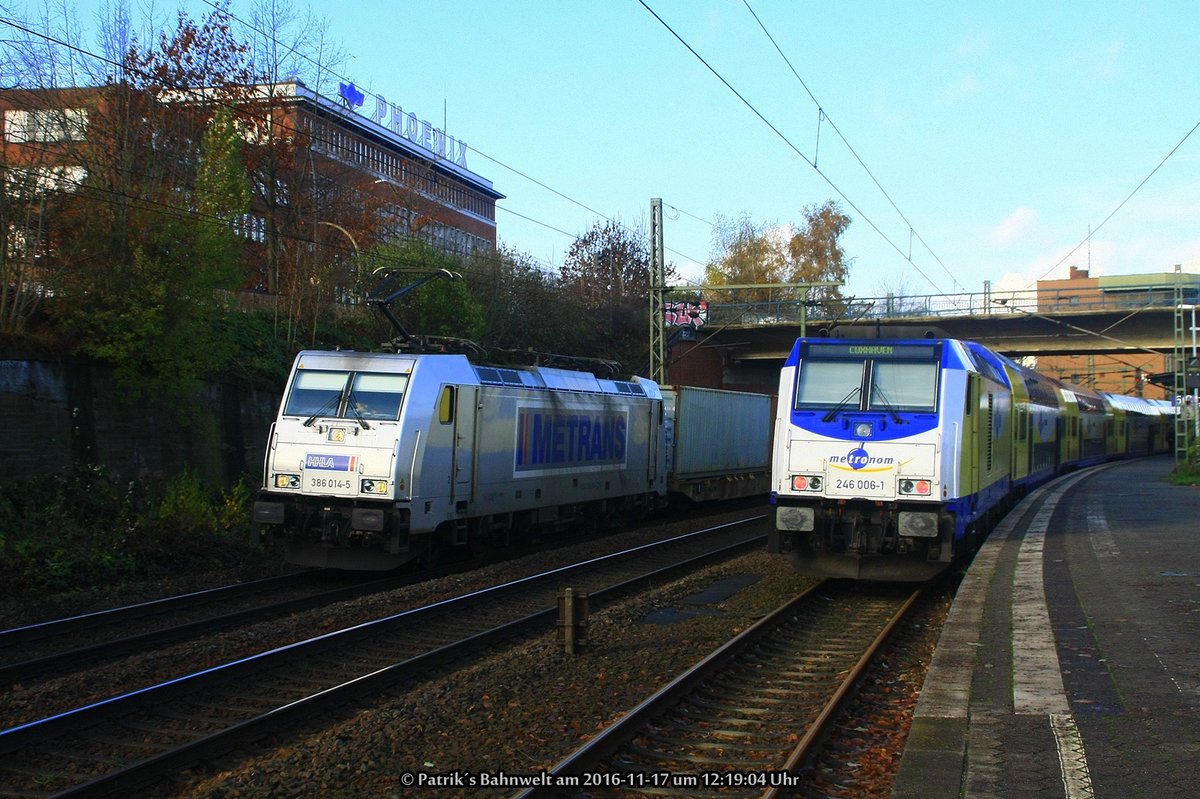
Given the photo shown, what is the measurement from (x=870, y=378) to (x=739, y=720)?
605 cm

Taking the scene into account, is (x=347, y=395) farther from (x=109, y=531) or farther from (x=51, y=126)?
(x=51, y=126)

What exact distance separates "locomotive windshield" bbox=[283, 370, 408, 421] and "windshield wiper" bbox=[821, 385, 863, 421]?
5616mm

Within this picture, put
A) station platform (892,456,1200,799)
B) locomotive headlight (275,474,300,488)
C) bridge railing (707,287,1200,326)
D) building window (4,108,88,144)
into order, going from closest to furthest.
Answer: station platform (892,456,1200,799) < locomotive headlight (275,474,300,488) < building window (4,108,88,144) < bridge railing (707,287,1200,326)

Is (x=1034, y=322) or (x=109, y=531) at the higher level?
(x=1034, y=322)

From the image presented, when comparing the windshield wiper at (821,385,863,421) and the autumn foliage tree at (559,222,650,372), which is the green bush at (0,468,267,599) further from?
the autumn foliage tree at (559,222,650,372)

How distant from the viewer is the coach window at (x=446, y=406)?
Result: 1505cm

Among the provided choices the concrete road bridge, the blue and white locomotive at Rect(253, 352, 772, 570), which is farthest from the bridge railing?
the blue and white locomotive at Rect(253, 352, 772, 570)

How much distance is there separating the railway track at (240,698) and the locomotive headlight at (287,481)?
125 inches

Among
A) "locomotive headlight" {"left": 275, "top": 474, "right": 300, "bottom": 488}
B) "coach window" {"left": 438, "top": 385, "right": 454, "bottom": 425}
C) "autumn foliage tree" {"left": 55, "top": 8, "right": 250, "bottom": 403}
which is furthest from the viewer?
"autumn foliage tree" {"left": 55, "top": 8, "right": 250, "bottom": 403}

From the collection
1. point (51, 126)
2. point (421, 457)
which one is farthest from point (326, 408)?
point (51, 126)

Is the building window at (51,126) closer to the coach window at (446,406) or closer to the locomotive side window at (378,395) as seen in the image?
the locomotive side window at (378,395)

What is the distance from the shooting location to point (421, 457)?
573 inches

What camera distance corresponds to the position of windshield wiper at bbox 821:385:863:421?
1265 centimetres

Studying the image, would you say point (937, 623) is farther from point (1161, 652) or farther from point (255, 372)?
point (255, 372)
